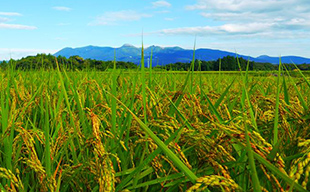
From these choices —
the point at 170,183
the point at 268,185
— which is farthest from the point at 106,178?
the point at 268,185

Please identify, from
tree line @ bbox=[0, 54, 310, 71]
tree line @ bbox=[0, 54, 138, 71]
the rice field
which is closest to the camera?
the rice field

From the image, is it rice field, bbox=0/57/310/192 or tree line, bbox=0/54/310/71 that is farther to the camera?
tree line, bbox=0/54/310/71

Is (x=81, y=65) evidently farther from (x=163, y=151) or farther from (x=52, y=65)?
(x=163, y=151)

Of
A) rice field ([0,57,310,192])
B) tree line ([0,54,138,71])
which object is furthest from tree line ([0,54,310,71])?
rice field ([0,57,310,192])

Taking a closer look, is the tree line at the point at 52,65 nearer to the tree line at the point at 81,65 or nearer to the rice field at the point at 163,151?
the tree line at the point at 81,65

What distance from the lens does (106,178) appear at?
0.75 m

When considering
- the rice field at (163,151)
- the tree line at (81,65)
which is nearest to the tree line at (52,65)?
the tree line at (81,65)

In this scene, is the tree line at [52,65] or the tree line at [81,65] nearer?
the tree line at [81,65]

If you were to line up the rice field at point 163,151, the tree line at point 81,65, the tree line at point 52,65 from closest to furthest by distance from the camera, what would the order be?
the rice field at point 163,151 < the tree line at point 81,65 < the tree line at point 52,65

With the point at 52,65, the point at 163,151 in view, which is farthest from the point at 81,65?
the point at 163,151

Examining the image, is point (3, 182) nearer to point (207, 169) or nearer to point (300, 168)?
point (207, 169)

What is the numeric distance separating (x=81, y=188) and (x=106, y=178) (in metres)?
0.40

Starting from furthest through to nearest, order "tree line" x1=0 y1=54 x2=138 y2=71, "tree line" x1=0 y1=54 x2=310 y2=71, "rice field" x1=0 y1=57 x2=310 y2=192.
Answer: "tree line" x1=0 y1=54 x2=138 y2=71 → "tree line" x1=0 y1=54 x2=310 y2=71 → "rice field" x1=0 y1=57 x2=310 y2=192

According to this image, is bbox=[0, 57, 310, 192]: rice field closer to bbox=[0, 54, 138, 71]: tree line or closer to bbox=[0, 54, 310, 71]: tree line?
bbox=[0, 54, 138, 71]: tree line
